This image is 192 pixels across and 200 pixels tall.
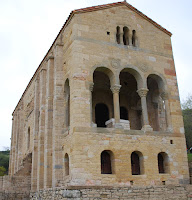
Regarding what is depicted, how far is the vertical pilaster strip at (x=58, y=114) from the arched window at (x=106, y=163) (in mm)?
2393

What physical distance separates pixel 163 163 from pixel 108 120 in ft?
13.1

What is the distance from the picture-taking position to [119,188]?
12680mm

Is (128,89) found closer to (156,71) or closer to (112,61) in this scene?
(156,71)

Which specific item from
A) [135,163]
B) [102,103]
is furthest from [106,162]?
[102,103]

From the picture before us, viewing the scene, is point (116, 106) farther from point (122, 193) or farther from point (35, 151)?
point (35, 151)

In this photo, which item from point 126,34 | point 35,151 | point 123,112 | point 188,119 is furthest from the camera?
point 188,119

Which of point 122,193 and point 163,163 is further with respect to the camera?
point 163,163

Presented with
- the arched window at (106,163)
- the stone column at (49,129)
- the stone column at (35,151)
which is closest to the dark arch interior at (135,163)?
the arched window at (106,163)

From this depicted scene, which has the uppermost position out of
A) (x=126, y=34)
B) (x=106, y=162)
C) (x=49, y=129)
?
(x=126, y=34)

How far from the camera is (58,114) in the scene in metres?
15.7

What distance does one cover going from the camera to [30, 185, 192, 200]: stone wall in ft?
39.2

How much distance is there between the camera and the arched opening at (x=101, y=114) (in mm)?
19906

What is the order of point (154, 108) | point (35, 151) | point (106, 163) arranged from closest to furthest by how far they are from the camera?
point (106, 163) → point (35, 151) → point (154, 108)

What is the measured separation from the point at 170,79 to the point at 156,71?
1126 millimetres
